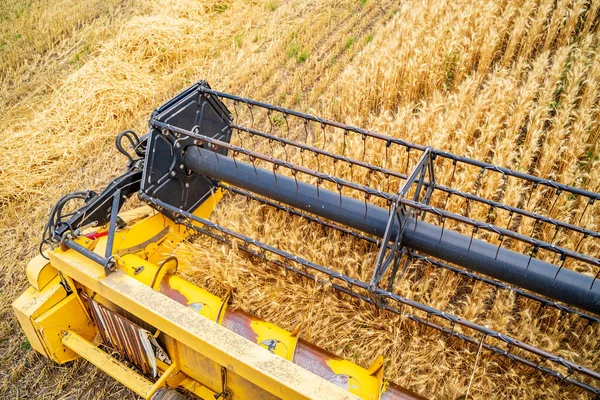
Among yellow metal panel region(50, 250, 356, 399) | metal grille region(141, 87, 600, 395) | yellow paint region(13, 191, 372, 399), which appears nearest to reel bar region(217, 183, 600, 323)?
metal grille region(141, 87, 600, 395)

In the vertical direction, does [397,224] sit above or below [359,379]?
above

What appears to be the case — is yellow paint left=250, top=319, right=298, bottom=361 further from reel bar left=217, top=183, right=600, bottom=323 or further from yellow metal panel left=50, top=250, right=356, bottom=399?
reel bar left=217, top=183, right=600, bottom=323

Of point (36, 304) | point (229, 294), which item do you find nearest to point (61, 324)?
point (36, 304)

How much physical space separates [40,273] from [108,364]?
70cm

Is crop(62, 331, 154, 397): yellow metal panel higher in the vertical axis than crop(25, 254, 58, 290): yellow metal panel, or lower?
lower

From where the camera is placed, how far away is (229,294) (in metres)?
2.66

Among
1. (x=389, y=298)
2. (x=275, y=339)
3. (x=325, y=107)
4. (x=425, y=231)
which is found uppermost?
(x=425, y=231)

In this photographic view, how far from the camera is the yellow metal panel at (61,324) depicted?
2.69m

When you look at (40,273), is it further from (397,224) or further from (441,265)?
(441,265)

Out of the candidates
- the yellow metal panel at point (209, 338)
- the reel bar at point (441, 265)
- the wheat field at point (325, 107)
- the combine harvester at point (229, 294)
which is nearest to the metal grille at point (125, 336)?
the combine harvester at point (229, 294)

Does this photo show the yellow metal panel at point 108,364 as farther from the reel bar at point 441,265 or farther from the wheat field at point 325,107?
the reel bar at point 441,265

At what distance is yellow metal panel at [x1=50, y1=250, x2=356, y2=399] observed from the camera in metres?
1.97

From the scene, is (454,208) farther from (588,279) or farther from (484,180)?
(588,279)

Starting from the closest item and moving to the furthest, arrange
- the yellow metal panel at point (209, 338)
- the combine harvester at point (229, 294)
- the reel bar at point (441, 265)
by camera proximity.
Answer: the yellow metal panel at point (209, 338) < the combine harvester at point (229, 294) < the reel bar at point (441, 265)
